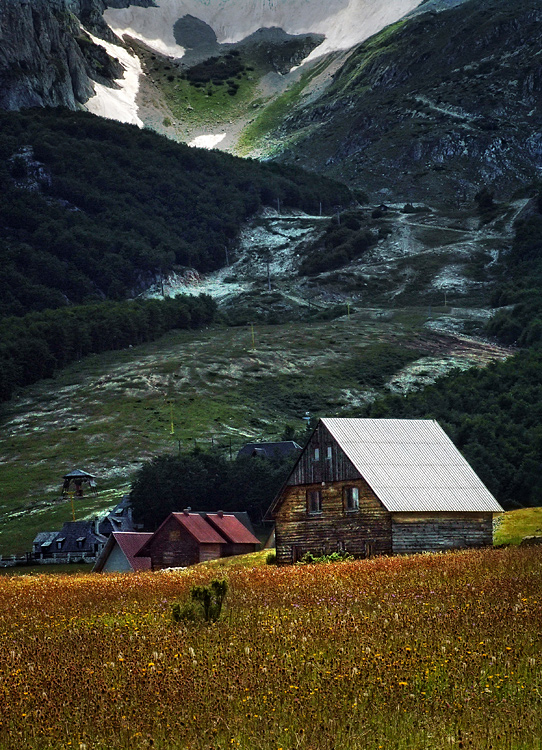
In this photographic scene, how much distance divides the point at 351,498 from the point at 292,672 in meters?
37.4

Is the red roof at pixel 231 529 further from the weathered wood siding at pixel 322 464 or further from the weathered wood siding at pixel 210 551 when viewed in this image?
the weathered wood siding at pixel 322 464

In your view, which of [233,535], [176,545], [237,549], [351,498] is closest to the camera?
[351,498]

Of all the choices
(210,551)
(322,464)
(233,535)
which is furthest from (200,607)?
(233,535)

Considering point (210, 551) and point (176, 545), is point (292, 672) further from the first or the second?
point (210, 551)

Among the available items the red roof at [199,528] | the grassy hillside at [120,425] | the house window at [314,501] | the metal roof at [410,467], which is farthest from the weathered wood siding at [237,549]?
the grassy hillside at [120,425]

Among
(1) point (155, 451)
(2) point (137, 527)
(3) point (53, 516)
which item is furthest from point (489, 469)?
(1) point (155, 451)

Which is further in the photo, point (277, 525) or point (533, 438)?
point (533, 438)

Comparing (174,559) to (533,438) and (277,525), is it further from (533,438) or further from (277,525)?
(533,438)

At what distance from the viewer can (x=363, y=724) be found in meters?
11.2

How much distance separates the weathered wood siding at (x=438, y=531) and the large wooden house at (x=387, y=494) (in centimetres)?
5

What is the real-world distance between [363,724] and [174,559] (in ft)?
213

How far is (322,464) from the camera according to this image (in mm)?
52344

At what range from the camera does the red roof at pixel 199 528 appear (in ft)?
245

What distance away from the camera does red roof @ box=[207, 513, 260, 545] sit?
7887cm
